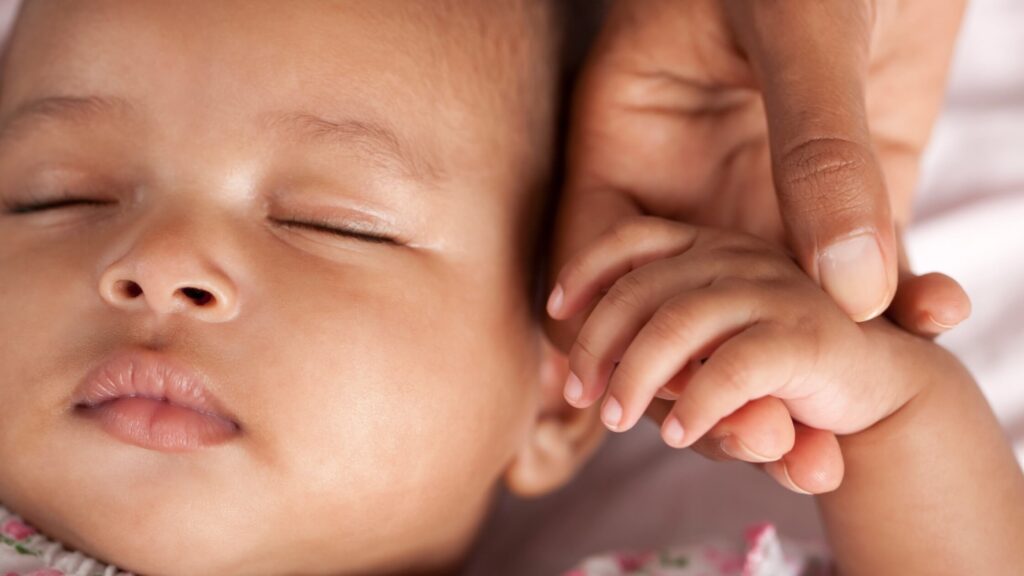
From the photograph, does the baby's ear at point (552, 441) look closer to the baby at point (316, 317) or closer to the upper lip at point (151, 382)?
the baby at point (316, 317)

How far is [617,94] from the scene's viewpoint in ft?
5.41

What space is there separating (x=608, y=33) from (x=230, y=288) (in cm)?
72

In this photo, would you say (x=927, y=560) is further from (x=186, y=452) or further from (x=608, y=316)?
(x=186, y=452)

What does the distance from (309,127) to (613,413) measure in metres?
0.55

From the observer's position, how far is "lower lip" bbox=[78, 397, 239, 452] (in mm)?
1318

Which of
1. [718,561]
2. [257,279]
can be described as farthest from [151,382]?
[718,561]

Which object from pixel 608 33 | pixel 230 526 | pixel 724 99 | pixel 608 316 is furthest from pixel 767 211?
pixel 230 526

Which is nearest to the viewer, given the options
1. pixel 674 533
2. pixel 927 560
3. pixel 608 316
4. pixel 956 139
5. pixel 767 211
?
pixel 608 316

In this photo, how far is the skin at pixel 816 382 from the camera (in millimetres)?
1177

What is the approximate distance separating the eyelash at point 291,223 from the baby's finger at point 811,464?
1.87 feet

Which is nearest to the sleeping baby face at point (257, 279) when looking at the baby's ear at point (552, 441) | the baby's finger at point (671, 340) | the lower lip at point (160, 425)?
the lower lip at point (160, 425)

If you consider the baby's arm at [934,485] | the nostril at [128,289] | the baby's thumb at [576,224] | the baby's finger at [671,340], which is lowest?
the baby's arm at [934,485]

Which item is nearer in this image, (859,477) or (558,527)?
(859,477)

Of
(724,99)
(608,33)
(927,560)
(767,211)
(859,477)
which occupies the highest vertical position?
(608,33)
